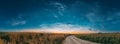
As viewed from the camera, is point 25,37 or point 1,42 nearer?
point 1,42

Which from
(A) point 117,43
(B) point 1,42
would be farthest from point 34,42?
(A) point 117,43

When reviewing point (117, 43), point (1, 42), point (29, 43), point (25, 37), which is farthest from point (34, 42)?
point (117, 43)

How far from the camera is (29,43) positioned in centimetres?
2614

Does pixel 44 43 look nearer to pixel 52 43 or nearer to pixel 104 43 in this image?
pixel 52 43

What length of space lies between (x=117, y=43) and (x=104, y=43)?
99 centimetres

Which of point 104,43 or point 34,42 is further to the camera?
point 104,43

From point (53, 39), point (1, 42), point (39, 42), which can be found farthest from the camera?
point (53, 39)

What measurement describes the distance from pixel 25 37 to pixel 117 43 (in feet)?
25.4

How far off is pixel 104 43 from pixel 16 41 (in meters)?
6.79

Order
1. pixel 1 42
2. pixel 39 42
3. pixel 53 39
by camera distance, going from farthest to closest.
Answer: pixel 53 39 < pixel 39 42 < pixel 1 42

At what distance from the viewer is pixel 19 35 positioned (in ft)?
104

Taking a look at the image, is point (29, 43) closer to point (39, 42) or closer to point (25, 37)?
point (39, 42)

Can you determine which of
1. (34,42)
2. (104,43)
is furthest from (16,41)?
(104,43)

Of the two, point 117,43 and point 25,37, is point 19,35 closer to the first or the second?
point 25,37
